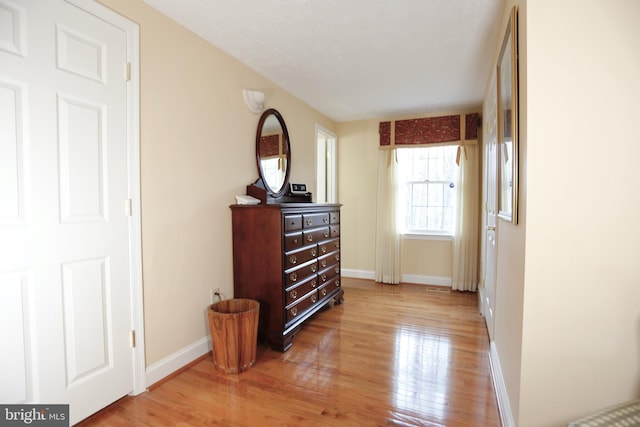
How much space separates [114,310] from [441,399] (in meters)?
2.00

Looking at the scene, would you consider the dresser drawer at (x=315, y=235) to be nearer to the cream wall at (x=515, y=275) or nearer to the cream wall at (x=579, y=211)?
the cream wall at (x=515, y=275)

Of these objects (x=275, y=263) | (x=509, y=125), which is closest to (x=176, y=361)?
(x=275, y=263)

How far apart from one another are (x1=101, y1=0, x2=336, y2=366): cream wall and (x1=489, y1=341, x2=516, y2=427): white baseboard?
79.6 inches

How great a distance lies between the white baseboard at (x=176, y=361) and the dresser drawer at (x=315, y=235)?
113 centimetres

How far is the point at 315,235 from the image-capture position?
310cm

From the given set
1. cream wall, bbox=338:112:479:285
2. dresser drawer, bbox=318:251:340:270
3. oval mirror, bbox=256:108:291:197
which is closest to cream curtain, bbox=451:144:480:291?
cream wall, bbox=338:112:479:285

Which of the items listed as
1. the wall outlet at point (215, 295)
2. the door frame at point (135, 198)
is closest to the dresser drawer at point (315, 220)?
the wall outlet at point (215, 295)

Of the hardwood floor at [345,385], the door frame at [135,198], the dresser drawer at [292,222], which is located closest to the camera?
the hardwood floor at [345,385]

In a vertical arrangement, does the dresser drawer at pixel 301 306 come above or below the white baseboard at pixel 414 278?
above

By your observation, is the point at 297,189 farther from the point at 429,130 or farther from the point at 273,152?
the point at 429,130

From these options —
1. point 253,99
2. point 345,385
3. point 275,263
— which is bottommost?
point 345,385

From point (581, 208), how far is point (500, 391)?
1.20m

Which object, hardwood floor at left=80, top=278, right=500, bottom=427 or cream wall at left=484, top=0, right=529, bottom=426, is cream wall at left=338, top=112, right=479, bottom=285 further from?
cream wall at left=484, top=0, right=529, bottom=426

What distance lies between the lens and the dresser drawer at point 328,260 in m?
3.26
